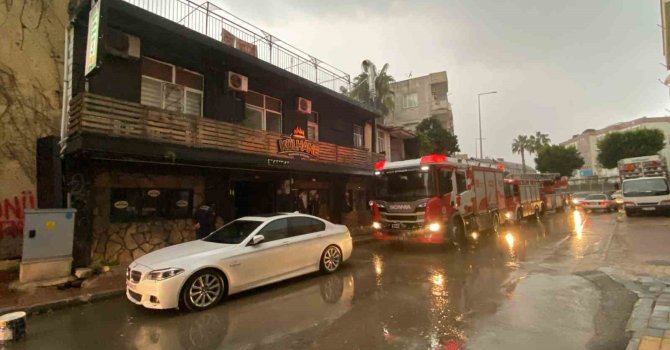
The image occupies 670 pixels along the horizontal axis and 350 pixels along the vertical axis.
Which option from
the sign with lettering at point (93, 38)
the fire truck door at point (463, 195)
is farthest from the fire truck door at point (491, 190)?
the sign with lettering at point (93, 38)

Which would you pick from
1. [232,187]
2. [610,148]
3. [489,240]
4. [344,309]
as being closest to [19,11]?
[232,187]

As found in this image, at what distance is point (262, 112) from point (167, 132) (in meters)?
5.41

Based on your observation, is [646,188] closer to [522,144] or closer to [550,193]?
[550,193]

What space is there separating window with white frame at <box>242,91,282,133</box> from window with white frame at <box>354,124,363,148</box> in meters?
6.14

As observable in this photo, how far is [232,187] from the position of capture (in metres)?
12.9

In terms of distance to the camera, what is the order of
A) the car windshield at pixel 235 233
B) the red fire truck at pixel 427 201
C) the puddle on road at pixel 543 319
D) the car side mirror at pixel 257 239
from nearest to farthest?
the puddle on road at pixel 543 319, the car side mirror at pixel 257 239, the car windshield at pixel 235 233, the red fire truck at pixel 427 201

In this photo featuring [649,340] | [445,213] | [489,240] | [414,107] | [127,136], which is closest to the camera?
[649,340]

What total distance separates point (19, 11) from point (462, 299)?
43.3 feet

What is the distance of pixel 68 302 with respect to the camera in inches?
249

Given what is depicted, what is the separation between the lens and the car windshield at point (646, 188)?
18.0 meters

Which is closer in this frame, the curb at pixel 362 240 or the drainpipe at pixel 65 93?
the drainpipe at pixel 65 93

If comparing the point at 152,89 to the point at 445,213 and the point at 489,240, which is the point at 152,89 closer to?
the point at 445,213

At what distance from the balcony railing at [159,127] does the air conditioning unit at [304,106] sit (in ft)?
11.3

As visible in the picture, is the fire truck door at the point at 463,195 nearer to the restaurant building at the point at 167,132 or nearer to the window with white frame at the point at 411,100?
the restaurant building at the point at 167,132
